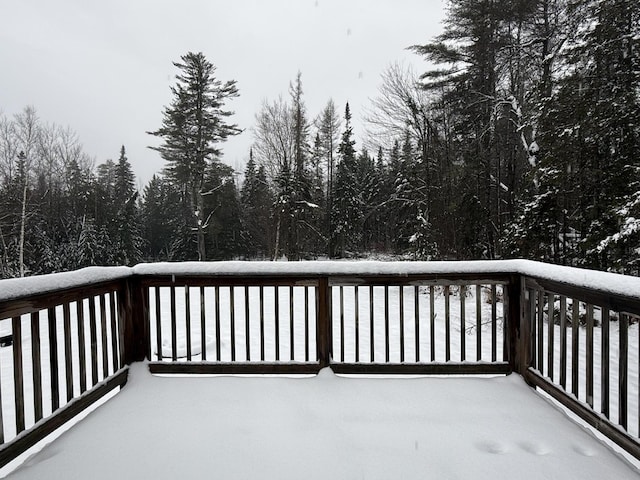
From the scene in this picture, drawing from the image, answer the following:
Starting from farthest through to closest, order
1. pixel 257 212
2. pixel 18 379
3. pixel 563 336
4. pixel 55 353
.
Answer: pixel 257 212
pixel 563 336
pixel 55 353
pixel 18 379

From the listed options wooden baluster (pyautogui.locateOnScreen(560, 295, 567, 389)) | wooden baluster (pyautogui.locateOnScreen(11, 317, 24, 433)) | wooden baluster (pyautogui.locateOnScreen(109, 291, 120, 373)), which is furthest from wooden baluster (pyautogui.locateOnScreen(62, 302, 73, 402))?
wooden baluster (pyautogui.locateOnScreen(560, 295, 567, 389))

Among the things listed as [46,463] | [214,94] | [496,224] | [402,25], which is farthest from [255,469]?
[214,94]

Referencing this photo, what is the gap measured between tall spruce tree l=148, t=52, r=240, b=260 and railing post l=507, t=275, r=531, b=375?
54.2 feet

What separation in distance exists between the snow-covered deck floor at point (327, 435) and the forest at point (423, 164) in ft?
16.1

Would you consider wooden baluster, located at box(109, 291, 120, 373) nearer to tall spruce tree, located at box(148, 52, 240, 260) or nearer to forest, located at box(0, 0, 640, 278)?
forest, located at box(0, 0, 640, 278)

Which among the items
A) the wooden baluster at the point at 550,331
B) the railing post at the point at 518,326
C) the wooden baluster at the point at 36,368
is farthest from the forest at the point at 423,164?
the wooden baluster at the point at 36,368

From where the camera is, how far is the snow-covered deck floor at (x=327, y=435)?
1664 millimetres

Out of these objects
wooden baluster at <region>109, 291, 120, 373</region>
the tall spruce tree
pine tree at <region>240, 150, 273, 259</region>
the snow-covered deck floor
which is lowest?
the snow-covered deck floor

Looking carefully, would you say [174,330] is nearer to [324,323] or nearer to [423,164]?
[324,323]

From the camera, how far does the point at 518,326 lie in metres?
2.75

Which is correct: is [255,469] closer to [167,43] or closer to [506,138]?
[506,138]

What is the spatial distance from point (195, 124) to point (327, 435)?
59.1 feet

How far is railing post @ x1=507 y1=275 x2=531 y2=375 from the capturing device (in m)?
2.68

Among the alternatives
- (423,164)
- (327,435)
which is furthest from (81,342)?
(423,164)
